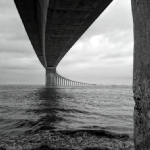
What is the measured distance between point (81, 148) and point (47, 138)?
1.21 metres

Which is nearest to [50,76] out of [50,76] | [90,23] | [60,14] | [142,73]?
[50,76]

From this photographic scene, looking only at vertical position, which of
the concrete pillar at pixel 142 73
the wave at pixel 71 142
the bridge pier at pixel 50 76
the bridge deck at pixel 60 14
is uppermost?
the bridge deck at pixel 60 14

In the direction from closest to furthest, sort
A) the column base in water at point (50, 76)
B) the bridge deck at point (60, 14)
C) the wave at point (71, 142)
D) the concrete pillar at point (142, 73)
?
the concrete pillar at point (142, 73) < the wave at point (71, 142) < the bridge deck at point (60, 14) < the column base in water at point (50, 76)

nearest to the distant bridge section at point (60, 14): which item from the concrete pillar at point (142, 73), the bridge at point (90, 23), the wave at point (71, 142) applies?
the bridge at point (90, 23)

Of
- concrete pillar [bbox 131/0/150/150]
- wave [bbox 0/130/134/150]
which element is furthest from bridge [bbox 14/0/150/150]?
wave [bbox 0/130/134/150]

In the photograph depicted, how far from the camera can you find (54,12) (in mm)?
11180

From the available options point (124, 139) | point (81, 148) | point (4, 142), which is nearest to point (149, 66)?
point (81, 148)

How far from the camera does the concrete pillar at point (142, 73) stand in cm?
212

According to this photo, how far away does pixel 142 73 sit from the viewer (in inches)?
86.6

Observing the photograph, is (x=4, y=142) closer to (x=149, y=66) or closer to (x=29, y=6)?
(x=149, y=66)

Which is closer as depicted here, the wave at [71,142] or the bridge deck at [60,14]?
the wave at [71,142]

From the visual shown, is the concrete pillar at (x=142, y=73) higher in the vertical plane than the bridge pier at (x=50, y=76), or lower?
lower

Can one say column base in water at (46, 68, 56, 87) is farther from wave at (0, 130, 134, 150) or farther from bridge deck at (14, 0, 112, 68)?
wave at (0, 130, 134, 150)

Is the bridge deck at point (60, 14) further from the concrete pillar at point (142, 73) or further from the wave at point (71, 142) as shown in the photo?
the concrete pillar at point (142, 73)
